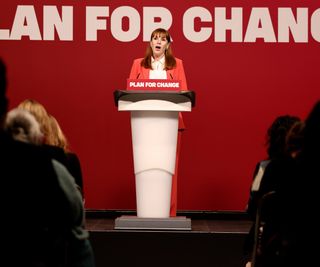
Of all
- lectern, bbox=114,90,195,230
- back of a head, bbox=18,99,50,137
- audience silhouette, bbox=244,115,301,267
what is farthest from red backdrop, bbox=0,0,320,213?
back of a head, bbox=18,99,50,137

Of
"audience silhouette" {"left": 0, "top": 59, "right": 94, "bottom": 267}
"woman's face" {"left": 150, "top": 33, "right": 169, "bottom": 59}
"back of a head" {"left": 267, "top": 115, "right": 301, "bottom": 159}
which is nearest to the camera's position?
"audience silhouette" {"left": 0, "top": 59, "right": 94, "bottom": 267}

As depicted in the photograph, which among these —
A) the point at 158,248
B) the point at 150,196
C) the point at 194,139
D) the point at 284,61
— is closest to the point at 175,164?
the point at 150,196

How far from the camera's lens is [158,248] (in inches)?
177

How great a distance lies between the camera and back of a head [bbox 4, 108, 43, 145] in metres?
2.20

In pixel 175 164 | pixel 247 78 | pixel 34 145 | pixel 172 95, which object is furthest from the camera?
pixel 247 78

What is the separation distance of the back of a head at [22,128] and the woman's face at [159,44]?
107 inches

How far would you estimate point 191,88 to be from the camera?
6.07 meters

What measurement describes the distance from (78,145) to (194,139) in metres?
1.06

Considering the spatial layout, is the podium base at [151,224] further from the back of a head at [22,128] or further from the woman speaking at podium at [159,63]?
the back of a head at [22,128]

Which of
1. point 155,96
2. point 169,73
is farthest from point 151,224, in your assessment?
point 169,73

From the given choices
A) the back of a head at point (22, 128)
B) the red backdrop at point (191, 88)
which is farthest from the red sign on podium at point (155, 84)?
the back of a head at point (22, 128)

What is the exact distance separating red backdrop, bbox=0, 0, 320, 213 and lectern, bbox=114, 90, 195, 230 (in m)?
1.41

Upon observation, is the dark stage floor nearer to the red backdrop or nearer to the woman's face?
the woman's face

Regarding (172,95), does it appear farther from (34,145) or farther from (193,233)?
(34,145)
